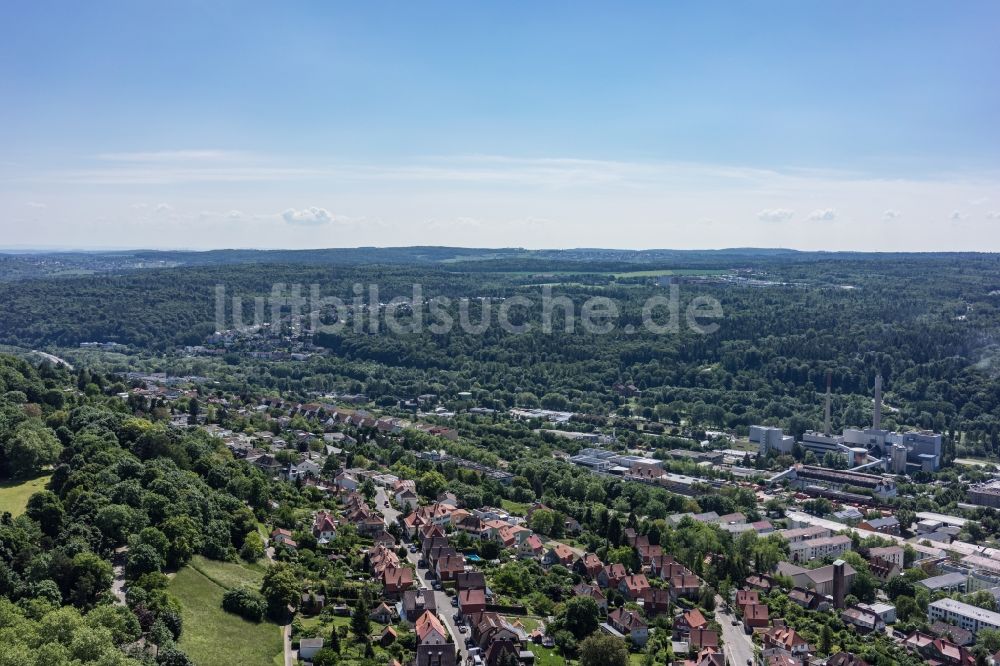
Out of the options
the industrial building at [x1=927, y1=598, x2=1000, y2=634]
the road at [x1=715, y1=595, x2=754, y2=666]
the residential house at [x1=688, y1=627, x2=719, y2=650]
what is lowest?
the industrial building at [x1=927, y1=598, x2=1000, y2=634]

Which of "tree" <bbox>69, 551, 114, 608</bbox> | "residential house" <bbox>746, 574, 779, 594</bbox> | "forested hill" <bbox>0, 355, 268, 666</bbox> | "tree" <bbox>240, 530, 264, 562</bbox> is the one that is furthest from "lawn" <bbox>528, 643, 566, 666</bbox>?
"tree" <bbox>69, 551, 114, 608</bbox>

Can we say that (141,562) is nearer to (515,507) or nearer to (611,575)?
(611,575)

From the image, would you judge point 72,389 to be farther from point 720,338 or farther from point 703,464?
point 720,338

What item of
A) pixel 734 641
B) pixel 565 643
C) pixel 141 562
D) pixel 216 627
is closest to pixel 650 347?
pixel 734 641

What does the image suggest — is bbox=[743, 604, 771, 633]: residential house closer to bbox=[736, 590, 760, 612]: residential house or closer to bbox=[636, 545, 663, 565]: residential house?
bbox=[736, 590, 760, 612]: residential house

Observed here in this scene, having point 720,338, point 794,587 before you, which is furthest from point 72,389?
point 720,338
